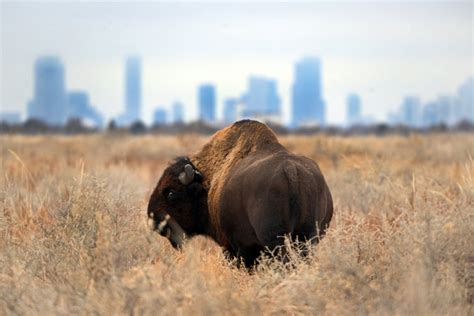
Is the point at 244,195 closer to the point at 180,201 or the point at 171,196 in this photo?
the point at 180,201

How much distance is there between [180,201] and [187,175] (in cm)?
43

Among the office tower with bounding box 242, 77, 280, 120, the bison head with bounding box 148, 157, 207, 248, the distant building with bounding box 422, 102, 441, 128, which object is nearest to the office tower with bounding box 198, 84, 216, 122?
the distant building with bounding box 422, 102, 441, 128

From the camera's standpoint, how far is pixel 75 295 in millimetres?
7355

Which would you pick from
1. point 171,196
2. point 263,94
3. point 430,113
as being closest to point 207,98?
point 430,113

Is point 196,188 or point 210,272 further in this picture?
point 196,188

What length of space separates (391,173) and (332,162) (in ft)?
22.8

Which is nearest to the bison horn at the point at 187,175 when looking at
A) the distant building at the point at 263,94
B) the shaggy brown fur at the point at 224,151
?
the shaggy brown fur at the point at 224,151

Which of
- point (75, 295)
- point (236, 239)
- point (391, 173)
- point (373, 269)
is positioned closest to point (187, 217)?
point (236, 239)

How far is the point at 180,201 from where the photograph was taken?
37.1ft

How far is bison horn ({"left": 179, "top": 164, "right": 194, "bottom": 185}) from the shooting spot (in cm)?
1105

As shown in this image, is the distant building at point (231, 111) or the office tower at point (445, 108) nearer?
the distant building at point (231, 111)

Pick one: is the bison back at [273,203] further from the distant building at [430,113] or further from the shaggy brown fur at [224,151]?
the distant building at [430,113]

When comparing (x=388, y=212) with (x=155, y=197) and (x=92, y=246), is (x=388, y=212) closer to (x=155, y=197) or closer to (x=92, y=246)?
(x=155, y=197)

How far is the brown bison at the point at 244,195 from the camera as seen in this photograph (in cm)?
888
